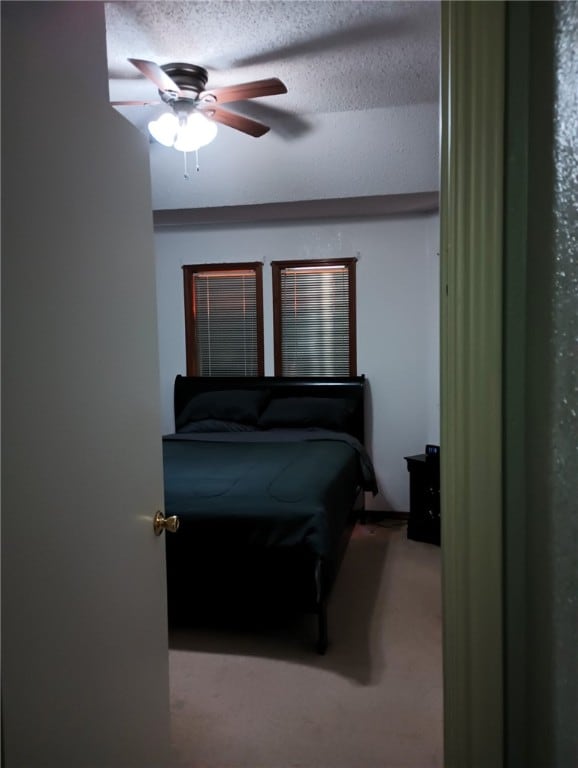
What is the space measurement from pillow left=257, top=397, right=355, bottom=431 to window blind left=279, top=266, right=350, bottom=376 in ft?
1.15

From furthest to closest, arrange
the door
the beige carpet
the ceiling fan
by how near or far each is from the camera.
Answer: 1. the ceiling fan
2. the beige carpet
3. the door

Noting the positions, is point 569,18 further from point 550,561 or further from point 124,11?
point 124,11

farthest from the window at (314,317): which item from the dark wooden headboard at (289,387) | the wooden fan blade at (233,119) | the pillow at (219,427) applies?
the wooden fan blade at (233,119)

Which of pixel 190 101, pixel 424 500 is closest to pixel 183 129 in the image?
pixel 190 101

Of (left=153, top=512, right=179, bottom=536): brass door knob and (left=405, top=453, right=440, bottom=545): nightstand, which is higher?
(left=153, top=512, right=179, bottom=536): brass door knob

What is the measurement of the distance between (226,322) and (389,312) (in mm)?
1460

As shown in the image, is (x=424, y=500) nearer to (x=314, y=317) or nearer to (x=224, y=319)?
(x=314, y=317)

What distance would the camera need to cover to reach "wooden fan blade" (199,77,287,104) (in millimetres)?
2508

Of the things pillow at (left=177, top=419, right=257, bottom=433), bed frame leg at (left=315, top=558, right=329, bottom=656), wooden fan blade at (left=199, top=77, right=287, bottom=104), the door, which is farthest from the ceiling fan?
pillow at (left=177, top=419, right=257, bottom=433)

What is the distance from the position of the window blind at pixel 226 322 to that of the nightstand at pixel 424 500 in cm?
168

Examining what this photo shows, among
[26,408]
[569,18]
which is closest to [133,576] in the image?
[26,408]

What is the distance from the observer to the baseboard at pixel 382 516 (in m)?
4.60

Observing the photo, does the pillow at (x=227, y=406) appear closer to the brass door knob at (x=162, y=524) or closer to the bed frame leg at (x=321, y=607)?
the bed frame leg at (x=321, y=607)

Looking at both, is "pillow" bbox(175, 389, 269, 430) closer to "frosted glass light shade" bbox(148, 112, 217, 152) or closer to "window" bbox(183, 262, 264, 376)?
"window" bbox(183, 262, 264, 376)
